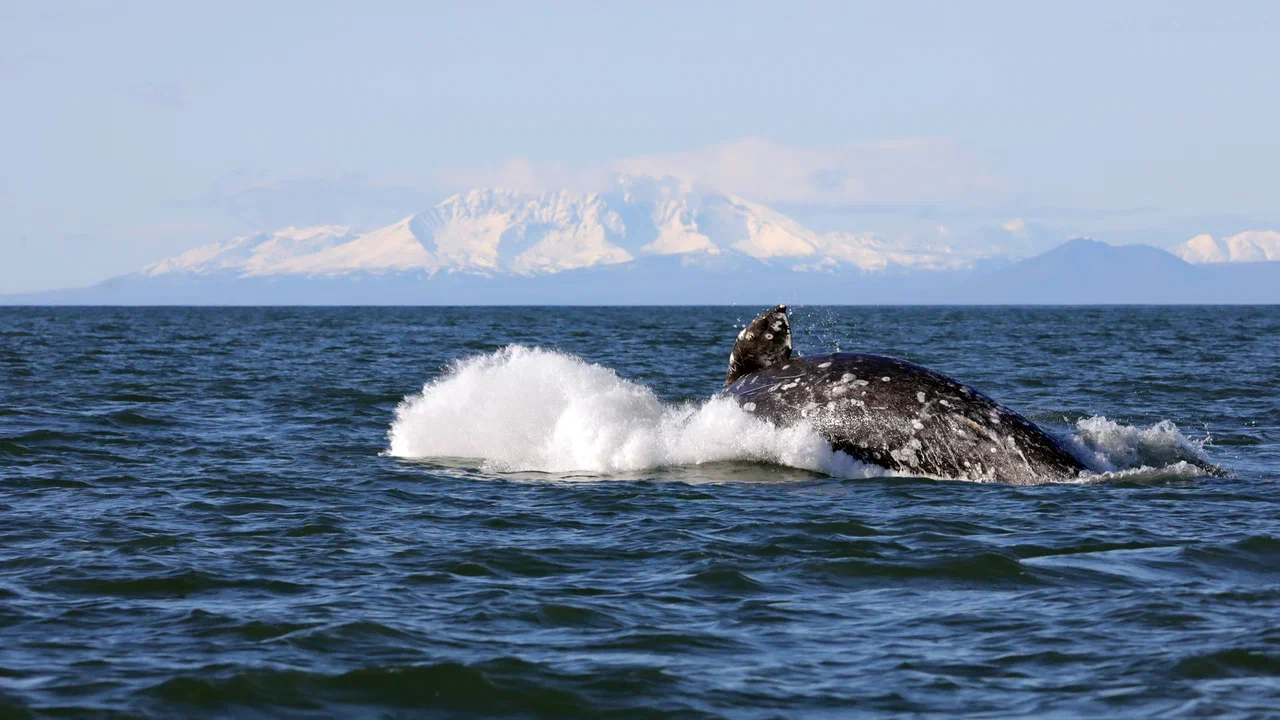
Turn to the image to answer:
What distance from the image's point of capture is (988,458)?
1512cm

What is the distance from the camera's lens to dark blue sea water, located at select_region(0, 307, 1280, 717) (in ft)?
25.4

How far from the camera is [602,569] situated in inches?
426

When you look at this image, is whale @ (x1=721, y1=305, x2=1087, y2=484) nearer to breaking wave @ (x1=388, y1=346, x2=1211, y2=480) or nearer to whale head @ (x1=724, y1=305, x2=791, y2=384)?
breaking wave @ (x1=388, y1=346, x2=1211, y2=480)

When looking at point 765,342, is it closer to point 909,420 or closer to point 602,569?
point 909,420

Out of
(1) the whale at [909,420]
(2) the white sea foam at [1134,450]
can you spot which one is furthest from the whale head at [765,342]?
(2) the white sea foam at [1134,450]

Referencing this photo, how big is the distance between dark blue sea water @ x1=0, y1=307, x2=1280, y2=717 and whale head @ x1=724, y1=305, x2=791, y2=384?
Result: 2.85 ft

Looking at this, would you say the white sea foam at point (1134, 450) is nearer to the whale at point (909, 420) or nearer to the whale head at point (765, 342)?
the whale at point (909, 420)

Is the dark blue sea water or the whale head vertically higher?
the whale head

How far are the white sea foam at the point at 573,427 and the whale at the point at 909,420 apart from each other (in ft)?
0.78

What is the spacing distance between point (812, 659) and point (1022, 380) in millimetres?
23537

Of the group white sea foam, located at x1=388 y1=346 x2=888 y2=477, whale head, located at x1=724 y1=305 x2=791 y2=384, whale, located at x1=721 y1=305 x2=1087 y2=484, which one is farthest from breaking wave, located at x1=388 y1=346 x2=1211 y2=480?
whale head, located at x1=724 y1=305 x2=791 y2=384

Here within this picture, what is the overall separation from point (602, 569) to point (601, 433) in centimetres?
631

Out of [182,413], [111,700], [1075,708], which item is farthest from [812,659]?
[182,413]

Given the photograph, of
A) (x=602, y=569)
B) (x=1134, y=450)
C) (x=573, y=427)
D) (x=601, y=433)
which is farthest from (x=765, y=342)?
(x=602, y=569)
